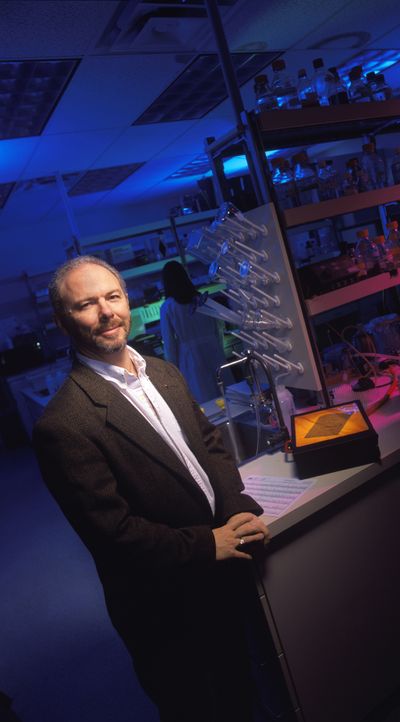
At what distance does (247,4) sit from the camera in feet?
8.22

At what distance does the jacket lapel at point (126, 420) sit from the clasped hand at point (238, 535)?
151 millimetres

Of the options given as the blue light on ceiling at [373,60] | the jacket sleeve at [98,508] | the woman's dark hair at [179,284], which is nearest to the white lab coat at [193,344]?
the woman's dark hair at [179,284]

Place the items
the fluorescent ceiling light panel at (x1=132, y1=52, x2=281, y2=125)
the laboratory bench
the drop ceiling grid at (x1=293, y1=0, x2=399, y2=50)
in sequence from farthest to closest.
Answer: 1. the fluorescent ceiling light panel at (x1=132, y1=52, x2=281, y2=125)
2. the drop ceiling grid at (x1=293, y1=0, x2=399, y2=50)
3. the laboratory bench

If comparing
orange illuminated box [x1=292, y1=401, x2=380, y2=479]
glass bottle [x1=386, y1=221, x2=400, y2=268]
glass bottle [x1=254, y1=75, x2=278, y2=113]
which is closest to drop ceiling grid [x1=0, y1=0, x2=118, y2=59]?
glass bottle [x1=254, y1=75, x2=278, y2=113]

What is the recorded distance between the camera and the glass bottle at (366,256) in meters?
2.08

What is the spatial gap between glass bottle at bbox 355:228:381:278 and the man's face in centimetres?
125

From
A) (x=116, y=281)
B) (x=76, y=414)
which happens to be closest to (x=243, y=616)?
(x=76, y=414)

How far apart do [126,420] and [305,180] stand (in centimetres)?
147

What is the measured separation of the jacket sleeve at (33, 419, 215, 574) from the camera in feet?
3.51

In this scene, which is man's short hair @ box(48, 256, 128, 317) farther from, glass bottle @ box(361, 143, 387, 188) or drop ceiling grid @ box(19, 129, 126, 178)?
drop ceiling grid @ box(19, 129, 126, 178)

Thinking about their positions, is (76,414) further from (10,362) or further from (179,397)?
(10,362)

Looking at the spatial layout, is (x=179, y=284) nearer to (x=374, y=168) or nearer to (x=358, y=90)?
(x=374, y=168)

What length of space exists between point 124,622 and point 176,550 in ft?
0.93

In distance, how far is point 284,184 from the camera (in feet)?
6.55
